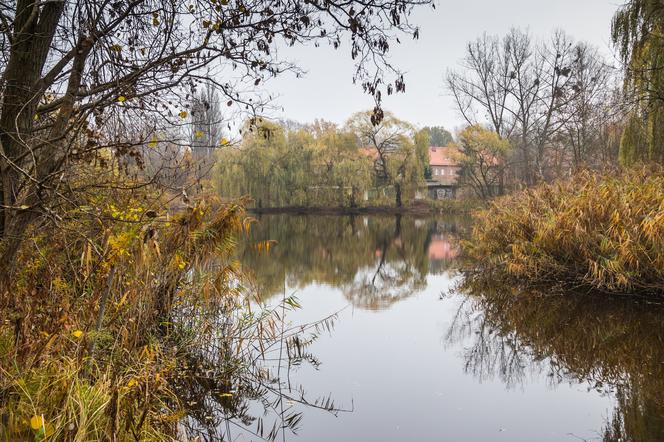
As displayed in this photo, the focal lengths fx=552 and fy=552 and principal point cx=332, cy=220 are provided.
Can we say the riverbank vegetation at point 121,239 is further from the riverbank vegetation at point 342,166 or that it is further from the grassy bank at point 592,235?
the riverbank vegetation at point 342,166

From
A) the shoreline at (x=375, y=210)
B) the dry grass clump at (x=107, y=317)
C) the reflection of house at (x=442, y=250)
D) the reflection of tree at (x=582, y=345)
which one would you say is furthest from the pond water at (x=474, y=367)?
the shoreline at (x=375, y=210)

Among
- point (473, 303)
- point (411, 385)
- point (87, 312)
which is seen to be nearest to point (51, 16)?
point (87, 312)

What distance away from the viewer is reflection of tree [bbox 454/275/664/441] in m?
4.77

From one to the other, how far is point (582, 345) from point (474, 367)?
4.58 feet

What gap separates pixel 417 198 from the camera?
35062 millimetres

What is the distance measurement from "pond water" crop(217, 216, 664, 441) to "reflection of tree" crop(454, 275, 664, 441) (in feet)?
0.04

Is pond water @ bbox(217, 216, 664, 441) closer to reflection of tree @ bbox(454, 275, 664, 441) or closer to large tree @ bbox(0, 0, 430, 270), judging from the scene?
reflection of tree @ bbox(454, 275, 664, 441)

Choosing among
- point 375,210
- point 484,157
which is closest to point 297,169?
point 375,210

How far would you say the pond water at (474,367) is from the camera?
15.3 feet

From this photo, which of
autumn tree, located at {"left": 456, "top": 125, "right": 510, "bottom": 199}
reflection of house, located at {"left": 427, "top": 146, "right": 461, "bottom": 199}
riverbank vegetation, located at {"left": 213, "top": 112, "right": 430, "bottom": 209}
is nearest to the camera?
autumn tree, located at {"left": 456, "top": 125, "right": 510, "bottom": 199}

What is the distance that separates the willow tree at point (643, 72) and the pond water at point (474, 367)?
3939 millimetres

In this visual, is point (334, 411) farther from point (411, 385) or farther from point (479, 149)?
point (479, 149)

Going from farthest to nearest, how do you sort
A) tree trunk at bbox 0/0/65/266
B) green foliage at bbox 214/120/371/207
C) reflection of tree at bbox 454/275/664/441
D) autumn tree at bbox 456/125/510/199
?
green foliage at bbox 214/120/371/207 → autumn tree at bbox 456/125/510/199 → reflection of tree at bbox 454/275/664/441 → tree trunk at bbox 0/0/65/266

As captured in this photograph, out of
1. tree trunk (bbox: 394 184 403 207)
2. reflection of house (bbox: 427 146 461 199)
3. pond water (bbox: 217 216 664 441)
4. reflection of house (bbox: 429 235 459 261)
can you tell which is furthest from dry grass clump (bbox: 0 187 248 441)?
reflection of house (bbox: 427 146 461 199)
